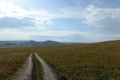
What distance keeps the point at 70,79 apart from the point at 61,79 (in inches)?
59.4

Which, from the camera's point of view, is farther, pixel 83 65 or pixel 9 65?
pixel 9 65

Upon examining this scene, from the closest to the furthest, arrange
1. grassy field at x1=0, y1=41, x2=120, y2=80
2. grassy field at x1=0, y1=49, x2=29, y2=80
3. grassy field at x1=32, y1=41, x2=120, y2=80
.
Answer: grassy field at x1=32, y1=41, x2=120, y2=80
grassy field at x1=0, y1=41, x2=120, y2=80
grassy field at x1=0, y1=49, x2=29, y2=80

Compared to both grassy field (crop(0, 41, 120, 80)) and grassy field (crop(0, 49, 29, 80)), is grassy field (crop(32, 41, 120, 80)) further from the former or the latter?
grassy field (crop(0, 49, 29, 80))

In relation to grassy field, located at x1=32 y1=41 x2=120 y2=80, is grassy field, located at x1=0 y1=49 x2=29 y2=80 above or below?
below

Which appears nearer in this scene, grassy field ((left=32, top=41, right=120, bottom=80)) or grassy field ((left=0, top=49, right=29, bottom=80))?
grassy field ((left=32, top=41, right=120, bottom=80))

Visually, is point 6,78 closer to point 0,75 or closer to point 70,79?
point 0,75

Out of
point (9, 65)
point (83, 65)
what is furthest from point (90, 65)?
point (9, 65)

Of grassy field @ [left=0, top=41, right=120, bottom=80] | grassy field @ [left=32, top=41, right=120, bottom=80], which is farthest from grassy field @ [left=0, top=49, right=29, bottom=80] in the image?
grassy field @ [left=32, top=41, right=120, bottom=80]

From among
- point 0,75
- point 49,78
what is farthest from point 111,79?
point 0,75

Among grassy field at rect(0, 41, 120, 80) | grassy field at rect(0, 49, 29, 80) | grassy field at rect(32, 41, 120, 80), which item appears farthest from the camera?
grassy field at rect(0, 49, 29, 80)

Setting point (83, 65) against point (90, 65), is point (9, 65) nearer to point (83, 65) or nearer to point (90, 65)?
point (83, 65)

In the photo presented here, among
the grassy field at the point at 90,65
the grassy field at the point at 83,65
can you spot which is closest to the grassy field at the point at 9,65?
the grassy field at the point at 83,65

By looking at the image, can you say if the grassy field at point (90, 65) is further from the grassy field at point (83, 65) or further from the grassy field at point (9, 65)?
the grassy field at point (9, 65)

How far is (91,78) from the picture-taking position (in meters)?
24.6
